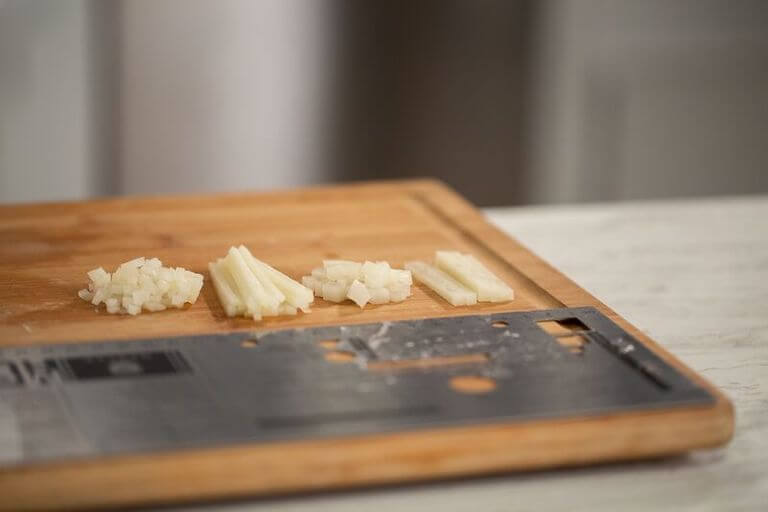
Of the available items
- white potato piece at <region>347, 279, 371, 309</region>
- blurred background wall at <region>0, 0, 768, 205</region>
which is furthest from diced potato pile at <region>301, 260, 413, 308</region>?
blurred background wall at <region>0, 0, 768, 205</region>

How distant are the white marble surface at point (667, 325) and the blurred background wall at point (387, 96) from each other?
1275 mm

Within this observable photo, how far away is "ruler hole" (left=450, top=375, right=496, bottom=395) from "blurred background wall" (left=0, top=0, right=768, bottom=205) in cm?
219

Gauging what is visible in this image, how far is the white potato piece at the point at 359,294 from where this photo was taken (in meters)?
1.30

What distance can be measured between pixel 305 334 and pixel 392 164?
2194 mm

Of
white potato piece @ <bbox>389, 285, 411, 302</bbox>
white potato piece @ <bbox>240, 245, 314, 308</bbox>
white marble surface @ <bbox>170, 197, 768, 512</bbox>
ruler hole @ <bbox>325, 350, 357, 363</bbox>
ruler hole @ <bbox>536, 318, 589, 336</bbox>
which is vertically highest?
white potato piece @ <bbox>240, 245, 314, 308</bbox>

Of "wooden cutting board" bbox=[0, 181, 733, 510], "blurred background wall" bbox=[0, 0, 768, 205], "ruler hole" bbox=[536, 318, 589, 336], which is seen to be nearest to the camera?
"wooden cutting board" bbox=[0, 181, 733, 510]

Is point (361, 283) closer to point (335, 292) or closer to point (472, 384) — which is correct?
point (335, 292)

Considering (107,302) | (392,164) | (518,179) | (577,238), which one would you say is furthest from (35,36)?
(107,302)

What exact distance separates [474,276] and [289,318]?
0.73ft

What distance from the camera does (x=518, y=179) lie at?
3453 millimetres

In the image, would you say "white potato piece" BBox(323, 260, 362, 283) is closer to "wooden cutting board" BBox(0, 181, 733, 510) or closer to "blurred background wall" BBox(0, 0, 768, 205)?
"wooden cutting board" BBox(0, 181, 733, 510)

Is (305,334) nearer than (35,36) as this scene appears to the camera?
Yes

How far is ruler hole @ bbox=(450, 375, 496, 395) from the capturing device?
3.47 feet

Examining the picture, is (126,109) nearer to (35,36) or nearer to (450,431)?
(35,36)
